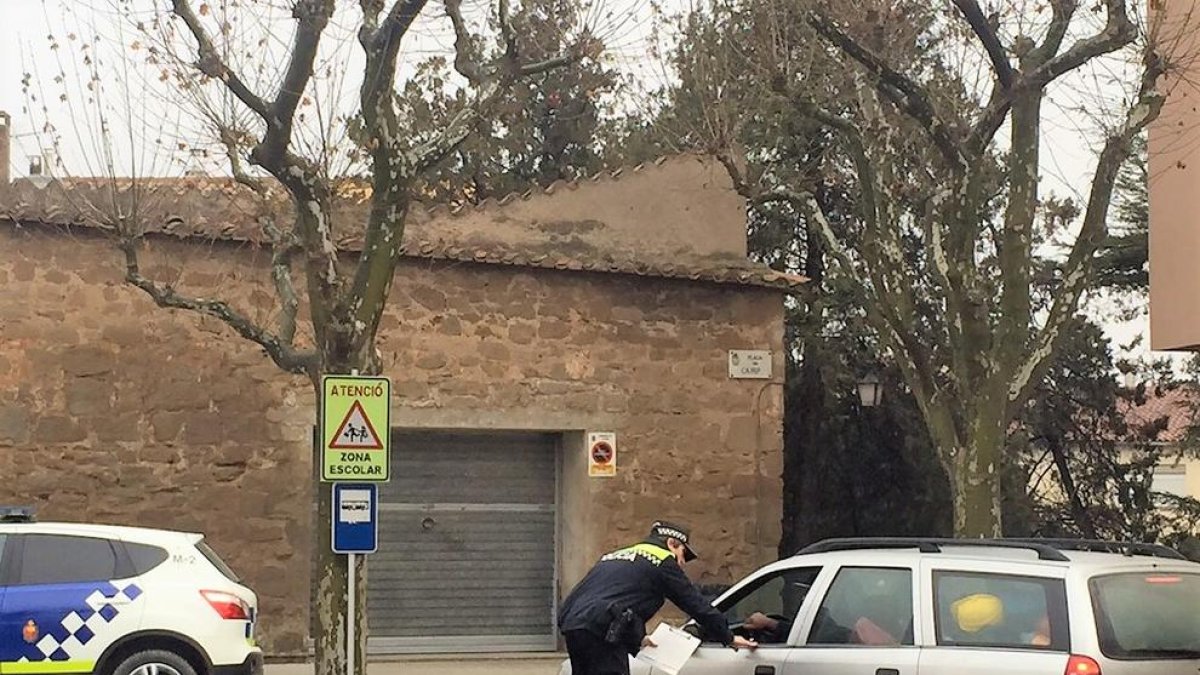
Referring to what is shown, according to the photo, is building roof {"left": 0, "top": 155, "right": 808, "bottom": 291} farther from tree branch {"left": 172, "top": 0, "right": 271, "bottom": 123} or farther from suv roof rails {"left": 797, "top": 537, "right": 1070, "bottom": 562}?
suv roof rails {"left": 797, "top": 537, "right": 1070, "bottom": 562}

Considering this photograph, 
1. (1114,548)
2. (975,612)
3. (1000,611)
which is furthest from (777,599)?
(1114,548)

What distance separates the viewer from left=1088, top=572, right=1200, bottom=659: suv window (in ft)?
21.8

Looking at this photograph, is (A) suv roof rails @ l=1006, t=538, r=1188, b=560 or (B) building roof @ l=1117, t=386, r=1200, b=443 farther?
(B) building roof @ l=1117, t=386, r=1200, b=443

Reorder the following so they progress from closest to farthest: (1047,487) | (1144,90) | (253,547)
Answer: (1144,90), (253,547), (1047,487)

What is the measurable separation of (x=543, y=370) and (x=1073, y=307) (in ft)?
17.2

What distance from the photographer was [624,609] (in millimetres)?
8023

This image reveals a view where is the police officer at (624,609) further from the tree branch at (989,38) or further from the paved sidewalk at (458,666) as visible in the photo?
the paved sidewalk at (458,666)

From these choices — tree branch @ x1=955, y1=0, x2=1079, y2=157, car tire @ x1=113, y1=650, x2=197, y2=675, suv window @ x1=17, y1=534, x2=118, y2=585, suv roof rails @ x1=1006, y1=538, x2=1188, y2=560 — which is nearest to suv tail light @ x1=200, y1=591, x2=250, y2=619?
car tire @ x1=113, y1=650, x2=197, y2=675

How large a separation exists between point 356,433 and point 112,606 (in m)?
2.09

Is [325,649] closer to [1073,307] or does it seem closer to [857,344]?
[1073,307]

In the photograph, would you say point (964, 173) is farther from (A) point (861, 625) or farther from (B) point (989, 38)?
(A) point (861, 625)

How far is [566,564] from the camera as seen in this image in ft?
50.4

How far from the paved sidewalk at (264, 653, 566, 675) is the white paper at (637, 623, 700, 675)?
5.60 meters

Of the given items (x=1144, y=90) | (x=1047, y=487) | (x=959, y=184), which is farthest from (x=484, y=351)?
(x=1047, y=487)
